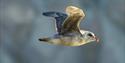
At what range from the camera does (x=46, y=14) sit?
1.55ft

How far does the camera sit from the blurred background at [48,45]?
228cm

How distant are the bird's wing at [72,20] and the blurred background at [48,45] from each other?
5.31ft

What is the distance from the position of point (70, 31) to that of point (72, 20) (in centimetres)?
1

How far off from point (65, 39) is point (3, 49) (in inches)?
78.2

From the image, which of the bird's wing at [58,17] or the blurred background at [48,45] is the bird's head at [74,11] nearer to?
the bird's wing at [58,17]

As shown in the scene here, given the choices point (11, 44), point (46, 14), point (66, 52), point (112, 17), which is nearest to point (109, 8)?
point (112, 17)

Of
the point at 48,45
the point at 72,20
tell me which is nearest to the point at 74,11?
the point at 72,20

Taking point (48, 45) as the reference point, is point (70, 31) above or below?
above

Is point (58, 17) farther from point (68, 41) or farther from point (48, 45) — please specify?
point (48, 45)

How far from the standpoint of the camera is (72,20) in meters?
0.46

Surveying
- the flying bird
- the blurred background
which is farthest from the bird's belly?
the blurred background

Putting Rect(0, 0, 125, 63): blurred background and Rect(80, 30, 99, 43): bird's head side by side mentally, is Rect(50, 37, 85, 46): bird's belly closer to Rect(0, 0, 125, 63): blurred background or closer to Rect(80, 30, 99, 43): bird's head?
Rect(80, 30, 99, 43): bird's head

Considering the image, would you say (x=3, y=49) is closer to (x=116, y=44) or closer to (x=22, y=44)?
(x=22, y=44)

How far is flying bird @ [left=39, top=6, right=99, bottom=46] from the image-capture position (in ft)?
1.49
